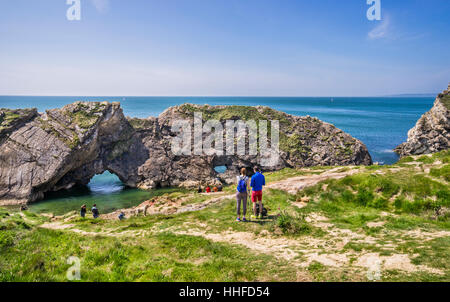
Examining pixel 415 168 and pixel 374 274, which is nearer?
pixel 374 274

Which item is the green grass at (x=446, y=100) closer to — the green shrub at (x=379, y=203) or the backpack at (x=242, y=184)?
the green shrub at (x=379, y=203)

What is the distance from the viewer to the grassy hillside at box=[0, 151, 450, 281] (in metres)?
8.70

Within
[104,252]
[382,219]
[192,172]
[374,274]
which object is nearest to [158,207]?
[104,252]

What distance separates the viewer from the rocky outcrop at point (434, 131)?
60562 millimetres

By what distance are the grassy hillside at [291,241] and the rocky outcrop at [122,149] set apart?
30.9 m

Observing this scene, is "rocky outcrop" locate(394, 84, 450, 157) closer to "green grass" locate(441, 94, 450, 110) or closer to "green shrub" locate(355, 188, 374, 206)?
"green grass" locate(441, 94, 450, 110)

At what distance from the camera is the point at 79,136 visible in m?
46.4

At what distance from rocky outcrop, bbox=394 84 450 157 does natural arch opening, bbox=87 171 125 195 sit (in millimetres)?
74304

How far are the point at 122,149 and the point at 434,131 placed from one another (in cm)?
7543

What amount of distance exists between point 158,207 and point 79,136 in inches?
1162

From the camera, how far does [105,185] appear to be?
54688 mm

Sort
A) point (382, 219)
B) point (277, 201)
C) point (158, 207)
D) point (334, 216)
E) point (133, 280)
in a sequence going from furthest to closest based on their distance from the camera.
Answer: point (158, 207) → point (277, 201) → point (334, 216) → point (382, 219) → point (133, 280)

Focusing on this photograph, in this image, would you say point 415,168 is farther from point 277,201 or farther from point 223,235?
point 223,235

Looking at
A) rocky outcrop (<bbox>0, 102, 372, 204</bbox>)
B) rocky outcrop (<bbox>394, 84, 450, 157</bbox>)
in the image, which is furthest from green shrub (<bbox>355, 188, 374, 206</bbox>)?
rocky outcrop (<bbox>394, 84, 450, 157</bbox>)
